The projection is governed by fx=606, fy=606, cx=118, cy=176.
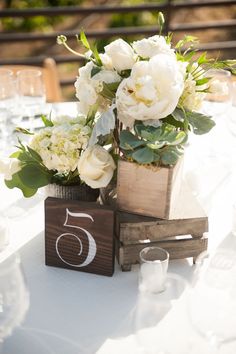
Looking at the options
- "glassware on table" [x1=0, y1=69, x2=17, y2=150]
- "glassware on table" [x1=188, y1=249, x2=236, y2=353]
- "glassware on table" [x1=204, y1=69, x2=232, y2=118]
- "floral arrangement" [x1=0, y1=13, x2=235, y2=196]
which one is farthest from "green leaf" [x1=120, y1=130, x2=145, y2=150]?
"glassware on table" [x1=0, y1=69, x2=17, y2=150]

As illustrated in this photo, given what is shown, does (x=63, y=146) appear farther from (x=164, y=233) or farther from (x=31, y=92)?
(x=31, y=92)

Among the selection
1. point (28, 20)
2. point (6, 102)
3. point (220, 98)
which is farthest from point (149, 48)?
point (28, 20)

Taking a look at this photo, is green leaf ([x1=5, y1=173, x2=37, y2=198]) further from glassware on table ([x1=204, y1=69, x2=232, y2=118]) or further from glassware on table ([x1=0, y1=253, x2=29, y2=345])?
glassware on table ([x1=204, y1=69, x2=232, y2=118])

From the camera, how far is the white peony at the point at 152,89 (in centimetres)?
121

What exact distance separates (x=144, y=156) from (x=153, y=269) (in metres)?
0.24

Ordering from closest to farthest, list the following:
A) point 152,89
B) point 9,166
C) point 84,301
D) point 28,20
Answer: point 152,89 < point 84,301 < point 9,166 < point 28,20

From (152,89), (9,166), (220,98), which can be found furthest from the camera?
(220,98)

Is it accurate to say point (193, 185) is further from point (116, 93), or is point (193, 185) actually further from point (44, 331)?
point (44, 331)

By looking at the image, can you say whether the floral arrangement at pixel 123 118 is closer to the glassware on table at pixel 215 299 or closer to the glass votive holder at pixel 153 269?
the glass votive holder at pixel 153 269

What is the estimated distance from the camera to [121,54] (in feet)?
4.17

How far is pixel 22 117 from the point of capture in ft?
6.91

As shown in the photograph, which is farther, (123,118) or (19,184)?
(19,184)

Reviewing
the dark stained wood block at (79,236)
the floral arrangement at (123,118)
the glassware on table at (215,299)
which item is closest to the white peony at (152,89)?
the floral arrangement at (123,118)

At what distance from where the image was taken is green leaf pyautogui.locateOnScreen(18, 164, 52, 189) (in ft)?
4.54
